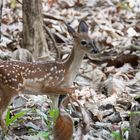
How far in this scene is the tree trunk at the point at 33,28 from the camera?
8.47 metres

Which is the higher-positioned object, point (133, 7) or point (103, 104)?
point (133, 7)

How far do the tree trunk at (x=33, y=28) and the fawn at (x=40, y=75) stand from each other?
2345 mm

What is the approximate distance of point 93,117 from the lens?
20.3 ft

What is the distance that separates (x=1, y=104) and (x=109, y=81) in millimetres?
2856

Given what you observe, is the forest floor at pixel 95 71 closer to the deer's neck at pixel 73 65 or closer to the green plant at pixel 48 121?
the green plant at pixel 48 121

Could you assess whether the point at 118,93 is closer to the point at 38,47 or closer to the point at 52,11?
the point at 38,47

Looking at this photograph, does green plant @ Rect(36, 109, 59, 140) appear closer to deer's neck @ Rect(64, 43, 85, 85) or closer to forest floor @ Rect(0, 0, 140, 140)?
forest floor @ Rect(0, 0, 140, 140)

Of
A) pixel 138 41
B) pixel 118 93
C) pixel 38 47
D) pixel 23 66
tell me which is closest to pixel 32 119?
pixel 23 66

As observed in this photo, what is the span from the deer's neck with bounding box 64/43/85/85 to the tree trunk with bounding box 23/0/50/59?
8.06 ft

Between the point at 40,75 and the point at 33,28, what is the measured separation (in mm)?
2964

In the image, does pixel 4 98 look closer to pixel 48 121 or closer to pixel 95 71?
pixel 48 121

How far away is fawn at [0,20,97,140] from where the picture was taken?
17.3ft

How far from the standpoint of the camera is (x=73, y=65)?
6086 mm

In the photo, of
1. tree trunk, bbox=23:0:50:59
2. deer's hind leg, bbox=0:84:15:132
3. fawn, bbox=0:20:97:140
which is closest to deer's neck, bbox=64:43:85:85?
fawn, bbox=0:20:97:140
